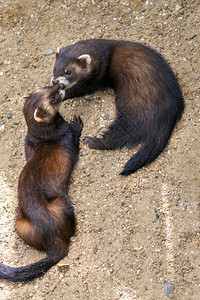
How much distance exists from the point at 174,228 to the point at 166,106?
117 centimetres

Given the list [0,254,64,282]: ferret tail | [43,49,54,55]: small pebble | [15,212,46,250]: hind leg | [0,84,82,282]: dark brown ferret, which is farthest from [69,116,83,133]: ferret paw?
[0,254,64,282]: ferret tail

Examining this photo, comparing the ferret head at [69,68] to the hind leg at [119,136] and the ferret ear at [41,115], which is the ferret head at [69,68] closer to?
the ferret ear at [41,115]

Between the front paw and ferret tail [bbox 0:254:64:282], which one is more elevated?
the front paw

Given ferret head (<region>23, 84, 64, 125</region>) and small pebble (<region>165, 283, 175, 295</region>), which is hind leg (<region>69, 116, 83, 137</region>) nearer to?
ferret head (<region>23, 84, 64, 125</region>)

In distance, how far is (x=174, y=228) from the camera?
11.5 ft

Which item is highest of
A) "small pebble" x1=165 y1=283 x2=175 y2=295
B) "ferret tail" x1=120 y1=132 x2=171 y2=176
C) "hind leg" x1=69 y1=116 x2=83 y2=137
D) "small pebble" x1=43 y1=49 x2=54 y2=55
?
"small pebble" x1=43 y1=49 x2=54 y2=55

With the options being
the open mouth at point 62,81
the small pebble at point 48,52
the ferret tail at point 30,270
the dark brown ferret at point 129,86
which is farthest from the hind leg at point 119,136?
the small pebble at point 48,52

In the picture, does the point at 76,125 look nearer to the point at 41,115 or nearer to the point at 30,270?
the point at 41,115

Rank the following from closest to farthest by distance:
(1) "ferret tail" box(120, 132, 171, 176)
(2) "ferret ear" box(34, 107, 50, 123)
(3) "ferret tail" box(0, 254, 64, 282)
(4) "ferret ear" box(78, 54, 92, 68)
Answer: (3) "ferret tail" box(0, 254, 64, 282), (1) "ferret tail" box(120, 132, 171, 176), (2) "ferret ear" box(34, 107, 50, 123), (4) "ferret ear" box(78, 54, 92, 68)

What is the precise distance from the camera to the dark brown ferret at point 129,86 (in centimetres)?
395

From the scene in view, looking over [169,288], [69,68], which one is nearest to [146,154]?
[169,288]

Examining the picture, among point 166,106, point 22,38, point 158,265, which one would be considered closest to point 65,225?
point 158,265

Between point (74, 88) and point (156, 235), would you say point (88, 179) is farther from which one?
point (74, 88)

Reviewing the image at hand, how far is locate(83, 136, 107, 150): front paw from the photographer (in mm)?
4148
